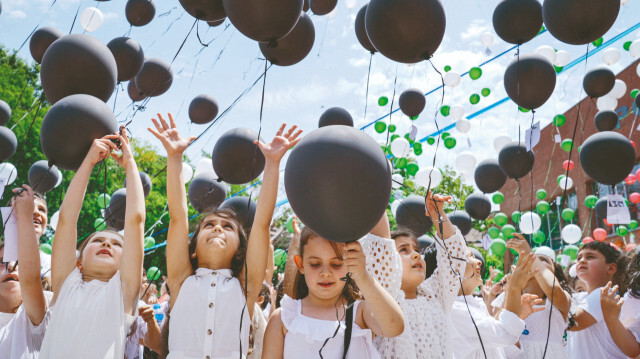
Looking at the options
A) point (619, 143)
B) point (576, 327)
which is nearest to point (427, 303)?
point (576, 327)

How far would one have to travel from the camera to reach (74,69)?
2350 millimetres

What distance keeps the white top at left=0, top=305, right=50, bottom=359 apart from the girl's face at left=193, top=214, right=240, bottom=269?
94 cm

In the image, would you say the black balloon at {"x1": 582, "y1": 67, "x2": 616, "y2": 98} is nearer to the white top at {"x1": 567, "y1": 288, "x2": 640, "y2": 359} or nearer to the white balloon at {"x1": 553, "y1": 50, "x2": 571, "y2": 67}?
the white balloon at {"x1": 553, "y1": 50, "x2": 571, "y2": 67}

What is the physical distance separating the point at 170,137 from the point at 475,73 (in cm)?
487

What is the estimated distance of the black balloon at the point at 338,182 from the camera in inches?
57.1

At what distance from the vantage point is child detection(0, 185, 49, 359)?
2.15 metres

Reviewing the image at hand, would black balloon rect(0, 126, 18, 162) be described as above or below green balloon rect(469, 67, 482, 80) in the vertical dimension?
below

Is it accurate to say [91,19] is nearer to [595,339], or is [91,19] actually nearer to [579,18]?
[579,18]

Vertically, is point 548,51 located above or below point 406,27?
above

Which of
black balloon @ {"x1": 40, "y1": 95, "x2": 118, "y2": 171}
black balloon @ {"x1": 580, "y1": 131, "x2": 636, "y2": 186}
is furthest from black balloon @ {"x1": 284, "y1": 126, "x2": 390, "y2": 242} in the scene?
black balloon @ {"x1": 580, "y1": 131, "x2": 636, "y2": 186}

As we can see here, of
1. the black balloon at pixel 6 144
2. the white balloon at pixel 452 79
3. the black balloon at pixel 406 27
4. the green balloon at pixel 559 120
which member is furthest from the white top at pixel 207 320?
the green balloon at pixel 559 120

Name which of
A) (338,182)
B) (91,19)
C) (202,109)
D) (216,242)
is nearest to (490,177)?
(202,109)

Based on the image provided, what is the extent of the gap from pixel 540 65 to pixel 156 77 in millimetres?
3045

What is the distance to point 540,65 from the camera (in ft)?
10.1
